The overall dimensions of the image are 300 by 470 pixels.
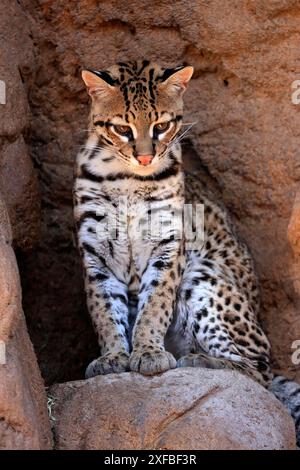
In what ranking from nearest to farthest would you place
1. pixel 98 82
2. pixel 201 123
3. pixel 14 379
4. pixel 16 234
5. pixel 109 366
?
pixel 14 379
pixel 109 366
pixel 98 82
pixel 16 234
pixel 201 123

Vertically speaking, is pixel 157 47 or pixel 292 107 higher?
pixel 157 47

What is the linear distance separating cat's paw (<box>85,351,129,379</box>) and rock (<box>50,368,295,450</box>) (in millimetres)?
309

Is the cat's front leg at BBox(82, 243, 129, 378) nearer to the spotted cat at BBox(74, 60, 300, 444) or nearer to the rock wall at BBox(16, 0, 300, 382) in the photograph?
the spotted cat at BBox(74, 60, 300, 444)

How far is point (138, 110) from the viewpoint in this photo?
7.11m

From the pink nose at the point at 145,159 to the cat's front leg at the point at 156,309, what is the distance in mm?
598

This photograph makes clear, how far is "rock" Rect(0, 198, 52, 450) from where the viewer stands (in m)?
5.41

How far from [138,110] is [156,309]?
132 cm

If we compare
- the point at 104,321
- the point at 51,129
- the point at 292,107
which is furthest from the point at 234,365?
the point at 51,129

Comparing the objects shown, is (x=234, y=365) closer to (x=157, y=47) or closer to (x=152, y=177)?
(x=152, y=177)

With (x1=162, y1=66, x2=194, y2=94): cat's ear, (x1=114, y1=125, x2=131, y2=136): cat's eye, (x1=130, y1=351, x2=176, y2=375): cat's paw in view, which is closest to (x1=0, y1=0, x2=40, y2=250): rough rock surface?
(x1=114, y1=125, x2=131, y2=136): cat's eye

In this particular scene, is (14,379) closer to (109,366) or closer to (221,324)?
(109,366)

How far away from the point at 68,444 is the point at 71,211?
2.76 m

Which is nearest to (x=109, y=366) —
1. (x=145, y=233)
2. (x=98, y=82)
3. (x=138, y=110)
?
(x=145, y=233)
